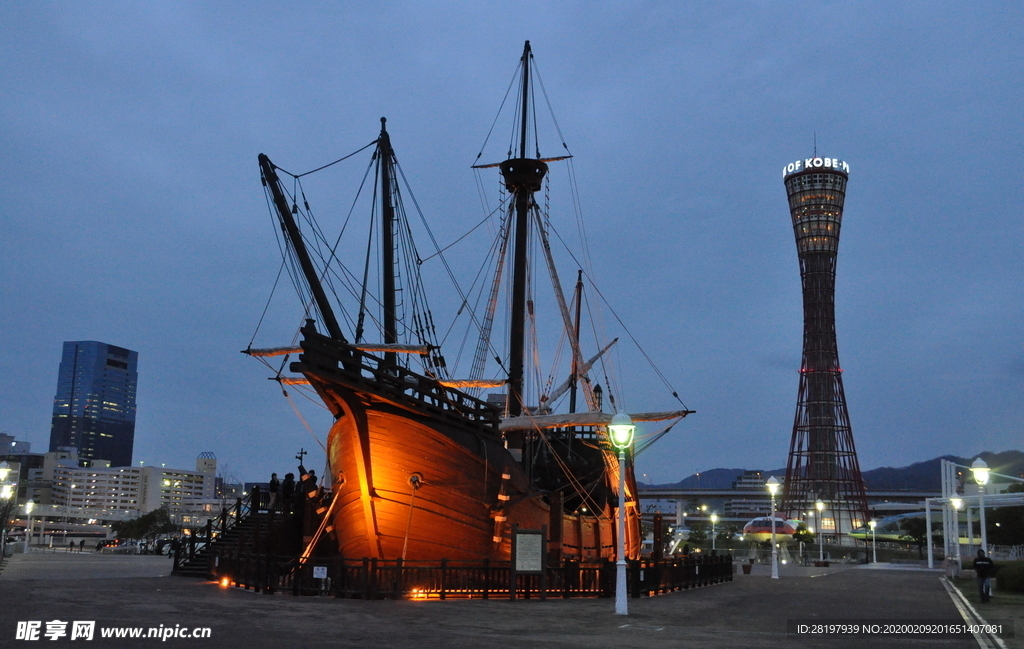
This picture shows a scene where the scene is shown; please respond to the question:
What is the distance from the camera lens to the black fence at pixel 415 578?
17750 millimetres

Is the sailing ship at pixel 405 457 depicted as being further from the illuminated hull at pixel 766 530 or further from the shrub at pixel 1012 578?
the illuminated hull at pixel 766 530

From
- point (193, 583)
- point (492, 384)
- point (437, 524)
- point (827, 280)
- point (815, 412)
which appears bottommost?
point (193, 583)

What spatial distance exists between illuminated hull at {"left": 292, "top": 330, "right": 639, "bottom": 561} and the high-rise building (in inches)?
3012

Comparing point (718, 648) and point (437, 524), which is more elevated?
point (437, 524)

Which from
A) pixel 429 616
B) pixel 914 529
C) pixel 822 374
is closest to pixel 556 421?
pixel 429 616

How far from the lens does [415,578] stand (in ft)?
59.0

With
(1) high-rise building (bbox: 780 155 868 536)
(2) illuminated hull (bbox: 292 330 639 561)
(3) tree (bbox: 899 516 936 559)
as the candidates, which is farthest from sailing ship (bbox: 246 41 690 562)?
(3) tree (bbox: 899 516 936 559)

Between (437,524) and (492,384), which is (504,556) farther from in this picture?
(492,384)

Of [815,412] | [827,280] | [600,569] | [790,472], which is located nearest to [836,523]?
[790,472]

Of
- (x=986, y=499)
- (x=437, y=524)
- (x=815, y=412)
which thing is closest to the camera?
(x=437, y=524)

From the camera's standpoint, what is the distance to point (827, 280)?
92312 millimetres

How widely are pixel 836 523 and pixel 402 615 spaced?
91762 millimetres

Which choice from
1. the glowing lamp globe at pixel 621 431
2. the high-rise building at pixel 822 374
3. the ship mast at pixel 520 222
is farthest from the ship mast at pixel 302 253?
the high-rise building at pixel 822 374

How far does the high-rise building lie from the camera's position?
91812 millimetres
